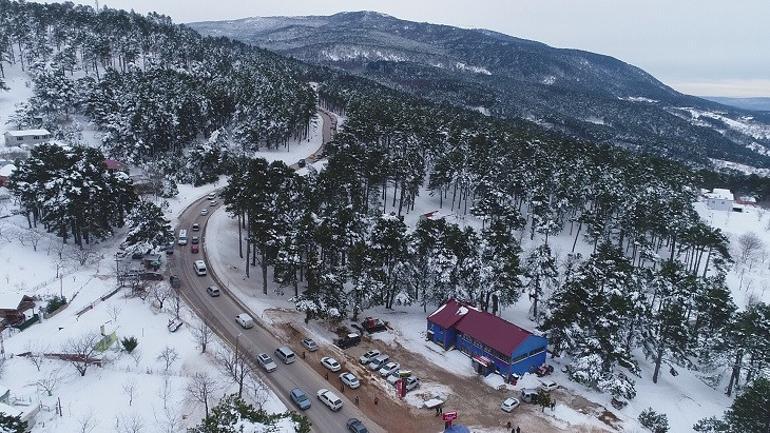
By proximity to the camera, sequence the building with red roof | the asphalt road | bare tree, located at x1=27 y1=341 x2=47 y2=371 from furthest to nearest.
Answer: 1. the building with red roof
2. bare tree, located at x1=27 y1=341 x2=47 y2=371
3. the asphalt road

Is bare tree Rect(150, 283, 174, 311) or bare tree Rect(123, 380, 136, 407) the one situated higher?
bare tree Rect(150, 283, 174, 311)

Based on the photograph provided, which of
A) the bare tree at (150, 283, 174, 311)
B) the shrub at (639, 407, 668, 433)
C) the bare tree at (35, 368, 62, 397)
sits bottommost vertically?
the shrub at (639, 407, 668, 433)

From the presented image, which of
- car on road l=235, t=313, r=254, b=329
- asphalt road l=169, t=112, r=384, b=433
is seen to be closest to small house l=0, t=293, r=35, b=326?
asphalt road l=169, t=112, r=384, b=433

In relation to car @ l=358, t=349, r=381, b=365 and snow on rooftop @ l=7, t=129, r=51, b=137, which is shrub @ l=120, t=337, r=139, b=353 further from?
snow on rooftop @ l=7, t=129, r=51, b=137

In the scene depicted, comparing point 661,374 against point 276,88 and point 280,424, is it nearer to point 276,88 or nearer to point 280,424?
point 280,424

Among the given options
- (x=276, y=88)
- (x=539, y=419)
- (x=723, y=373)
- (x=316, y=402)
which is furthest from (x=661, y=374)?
(x=276, y=88)
